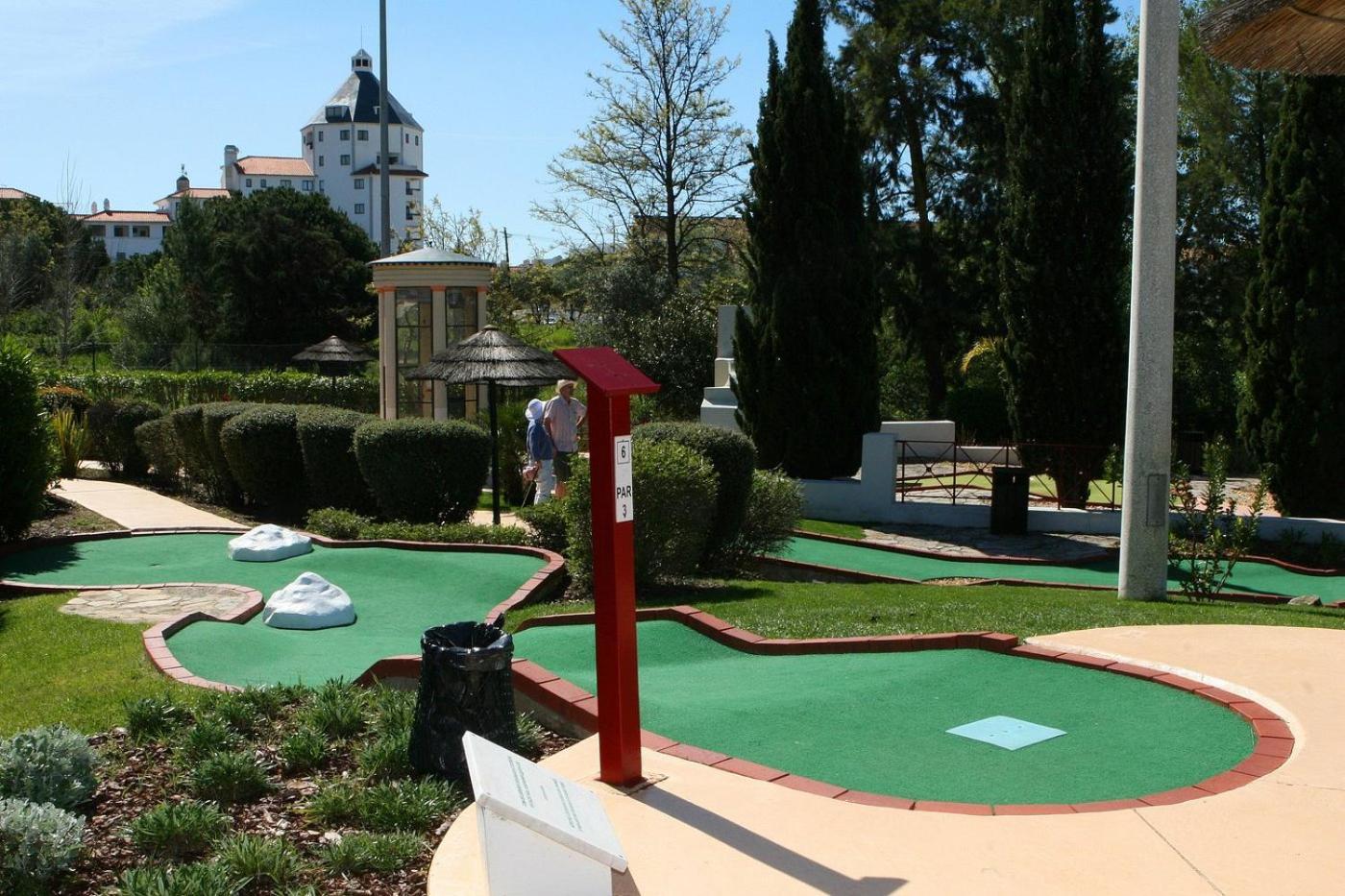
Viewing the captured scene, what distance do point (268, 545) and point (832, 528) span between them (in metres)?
7.77

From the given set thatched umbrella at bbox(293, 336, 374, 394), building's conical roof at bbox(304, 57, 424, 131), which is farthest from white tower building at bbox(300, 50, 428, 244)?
thatched umbrella at bbox(293, 336, 374, 394)

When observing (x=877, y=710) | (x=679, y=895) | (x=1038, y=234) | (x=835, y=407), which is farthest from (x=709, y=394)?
(x=679, y=895)

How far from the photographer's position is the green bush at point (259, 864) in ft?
13.3

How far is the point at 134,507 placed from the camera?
15836 mm

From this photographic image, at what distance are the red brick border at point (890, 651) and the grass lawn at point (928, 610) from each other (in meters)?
0.35

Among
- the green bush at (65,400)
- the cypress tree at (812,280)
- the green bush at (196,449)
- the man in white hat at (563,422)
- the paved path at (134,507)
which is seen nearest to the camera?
the paved path at (134,507)

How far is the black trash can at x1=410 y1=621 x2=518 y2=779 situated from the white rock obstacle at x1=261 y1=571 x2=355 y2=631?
4.36 m

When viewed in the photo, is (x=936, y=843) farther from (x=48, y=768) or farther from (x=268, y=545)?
(x=268, y=545)

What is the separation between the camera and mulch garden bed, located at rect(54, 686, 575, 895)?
418 cm

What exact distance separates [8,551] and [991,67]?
26238 mm

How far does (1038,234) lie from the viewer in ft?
60.1

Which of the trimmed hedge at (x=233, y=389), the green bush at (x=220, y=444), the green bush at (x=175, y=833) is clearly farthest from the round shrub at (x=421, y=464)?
the trimmed hedge at (x=233, y=389)

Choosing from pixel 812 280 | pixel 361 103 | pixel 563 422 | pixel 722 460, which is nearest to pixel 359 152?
pixel 361 103

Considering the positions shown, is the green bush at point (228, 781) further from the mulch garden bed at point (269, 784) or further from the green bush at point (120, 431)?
the green bush at point (120, 431)
